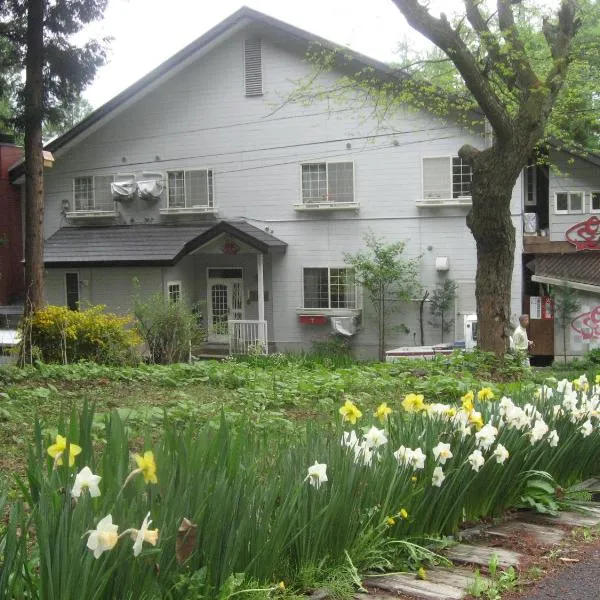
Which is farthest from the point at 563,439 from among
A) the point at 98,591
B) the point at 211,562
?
the point at 98,591

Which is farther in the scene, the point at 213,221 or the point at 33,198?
the point at 213,221

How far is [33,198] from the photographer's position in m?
20.7

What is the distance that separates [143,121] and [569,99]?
14074 mm

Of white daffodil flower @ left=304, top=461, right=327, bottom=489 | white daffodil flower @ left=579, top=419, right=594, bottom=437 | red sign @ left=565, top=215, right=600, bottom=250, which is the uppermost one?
red sign @ left=565, top=215, right=600, bottom=250

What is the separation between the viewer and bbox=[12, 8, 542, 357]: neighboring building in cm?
2592

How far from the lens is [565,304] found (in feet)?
79.1

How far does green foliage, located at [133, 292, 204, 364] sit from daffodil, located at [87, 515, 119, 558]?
692 inches

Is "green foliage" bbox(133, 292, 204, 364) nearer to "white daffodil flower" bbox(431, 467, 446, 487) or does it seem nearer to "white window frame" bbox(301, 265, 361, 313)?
"white window frame" bbox(301, 265, 361, 313)

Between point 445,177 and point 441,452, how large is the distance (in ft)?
70.7

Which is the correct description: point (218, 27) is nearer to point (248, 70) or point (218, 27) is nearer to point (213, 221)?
point (248, 70)

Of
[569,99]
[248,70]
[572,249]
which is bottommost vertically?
[572,249]

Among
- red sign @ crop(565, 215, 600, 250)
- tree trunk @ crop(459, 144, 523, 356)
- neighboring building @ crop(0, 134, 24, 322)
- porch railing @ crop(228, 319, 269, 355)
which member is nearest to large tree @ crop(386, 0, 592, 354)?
tree trunk @ crop(459, 144, 523, 356)

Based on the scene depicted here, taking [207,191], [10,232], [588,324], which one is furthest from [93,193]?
[588,324]

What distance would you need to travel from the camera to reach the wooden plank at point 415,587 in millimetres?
4078
